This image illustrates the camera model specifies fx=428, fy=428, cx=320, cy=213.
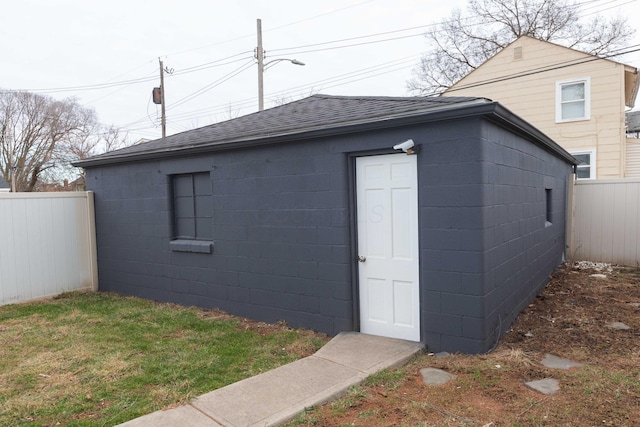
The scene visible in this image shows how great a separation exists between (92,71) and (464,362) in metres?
29.8

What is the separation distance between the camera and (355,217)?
505 cm

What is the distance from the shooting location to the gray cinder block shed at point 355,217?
4.32 meters

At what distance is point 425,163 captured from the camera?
4469 millimetres

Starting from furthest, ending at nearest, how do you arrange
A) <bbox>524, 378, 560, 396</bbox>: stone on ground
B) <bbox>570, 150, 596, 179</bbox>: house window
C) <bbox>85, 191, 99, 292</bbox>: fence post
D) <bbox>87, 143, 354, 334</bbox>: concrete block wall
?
<bbox>570, 150, 596, 179</bbox>: house window < <bbox>85, 191, 99, 292</bbox>: fence post < <bbox>87, 143, 354, 334</bbox>: concrete block wall < <bbox>524, 378, 560, 396</bbox>: stone on ground

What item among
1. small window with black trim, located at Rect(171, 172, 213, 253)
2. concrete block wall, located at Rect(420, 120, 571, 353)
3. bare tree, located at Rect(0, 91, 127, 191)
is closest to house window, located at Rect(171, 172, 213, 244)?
small window with black trim, located at Rect(171, 172, 213, 253)

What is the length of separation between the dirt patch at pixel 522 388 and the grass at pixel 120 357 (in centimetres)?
133

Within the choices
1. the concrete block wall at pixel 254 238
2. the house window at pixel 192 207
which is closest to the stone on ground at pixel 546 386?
the concrete block wall at pixel 254 238

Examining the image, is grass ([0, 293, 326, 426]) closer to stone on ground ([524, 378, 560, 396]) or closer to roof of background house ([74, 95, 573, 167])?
stone on ground ([524, 378, 560, 396])

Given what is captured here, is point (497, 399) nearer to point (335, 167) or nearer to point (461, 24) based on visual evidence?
point (335, 167)

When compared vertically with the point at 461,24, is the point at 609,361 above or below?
below

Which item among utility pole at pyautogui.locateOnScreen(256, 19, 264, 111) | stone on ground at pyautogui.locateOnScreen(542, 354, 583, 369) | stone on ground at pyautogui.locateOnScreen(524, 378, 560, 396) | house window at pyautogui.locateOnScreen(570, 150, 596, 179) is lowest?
stone on ground at pyautogui.locateOnScreen(542, 354, 583, 369)

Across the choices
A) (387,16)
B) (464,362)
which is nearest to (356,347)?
(464,362)

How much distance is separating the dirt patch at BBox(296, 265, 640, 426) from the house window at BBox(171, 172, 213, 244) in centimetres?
390

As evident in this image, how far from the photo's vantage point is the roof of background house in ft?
14.3
